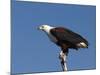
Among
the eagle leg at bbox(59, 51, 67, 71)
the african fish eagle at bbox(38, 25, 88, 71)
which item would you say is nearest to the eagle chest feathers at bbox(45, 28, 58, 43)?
the african fish eagle at bbox(38, 25, 88, 71)

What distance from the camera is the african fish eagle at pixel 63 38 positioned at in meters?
2.17

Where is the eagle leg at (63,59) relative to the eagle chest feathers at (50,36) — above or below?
below

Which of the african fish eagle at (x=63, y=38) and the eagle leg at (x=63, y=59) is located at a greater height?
the african fish eagle at (x=63, y=38)

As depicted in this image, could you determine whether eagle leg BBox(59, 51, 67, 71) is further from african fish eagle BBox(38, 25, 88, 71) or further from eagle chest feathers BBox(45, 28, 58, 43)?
eagle chest feathers BBox(45, 28, 58, 43)

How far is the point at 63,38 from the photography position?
7.29ft

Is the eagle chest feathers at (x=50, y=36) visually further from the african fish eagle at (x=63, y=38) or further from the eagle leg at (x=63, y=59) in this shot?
the eagle leg at (x=63, y=59)

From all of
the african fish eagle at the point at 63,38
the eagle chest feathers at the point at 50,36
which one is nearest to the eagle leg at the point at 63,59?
the african fish eagle at the point at 63,38

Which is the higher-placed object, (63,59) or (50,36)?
(50,36)

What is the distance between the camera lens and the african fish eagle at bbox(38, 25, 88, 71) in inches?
85.4

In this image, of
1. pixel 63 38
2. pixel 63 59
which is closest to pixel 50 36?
pixel 63 38

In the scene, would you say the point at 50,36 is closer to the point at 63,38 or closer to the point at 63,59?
the point at 63,38

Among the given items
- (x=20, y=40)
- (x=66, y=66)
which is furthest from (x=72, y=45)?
(x=20, y=40)
